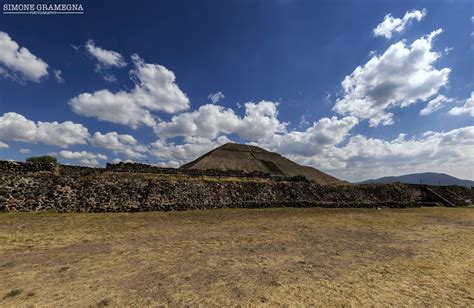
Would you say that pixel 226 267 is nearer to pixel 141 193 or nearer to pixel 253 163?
pixel 141 193

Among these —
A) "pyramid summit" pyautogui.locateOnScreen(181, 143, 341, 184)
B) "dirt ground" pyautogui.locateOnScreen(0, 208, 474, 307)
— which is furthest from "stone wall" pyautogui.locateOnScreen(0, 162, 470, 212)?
"pyramid summit" pyautogui.locateOnScreen(181, 143, 341, 184)

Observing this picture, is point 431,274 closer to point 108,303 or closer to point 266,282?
point 266,282

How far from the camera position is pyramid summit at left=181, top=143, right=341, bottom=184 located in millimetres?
39156

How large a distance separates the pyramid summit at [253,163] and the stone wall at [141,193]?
14.5 m

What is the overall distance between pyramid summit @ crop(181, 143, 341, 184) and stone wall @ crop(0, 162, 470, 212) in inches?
570

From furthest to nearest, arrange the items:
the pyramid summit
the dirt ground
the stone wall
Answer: the pyramid summit, the stone wall, the dirt ground

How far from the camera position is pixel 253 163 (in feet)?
142

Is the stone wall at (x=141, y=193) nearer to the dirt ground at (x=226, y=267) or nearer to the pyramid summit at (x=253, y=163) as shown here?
the dirt ground at (x=226, y=267)

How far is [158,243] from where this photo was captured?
7664 millimetres

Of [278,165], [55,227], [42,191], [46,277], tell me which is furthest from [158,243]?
[278,165]

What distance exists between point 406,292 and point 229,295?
338 centimetres

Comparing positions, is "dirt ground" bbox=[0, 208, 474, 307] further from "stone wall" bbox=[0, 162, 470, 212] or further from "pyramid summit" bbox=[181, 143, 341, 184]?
"pyramid summit" bbox=[181, 143, 341, 184]

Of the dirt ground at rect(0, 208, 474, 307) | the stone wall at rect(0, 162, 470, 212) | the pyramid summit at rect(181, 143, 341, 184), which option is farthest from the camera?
the pyramid summit at rect(181, 143, 341, 184)

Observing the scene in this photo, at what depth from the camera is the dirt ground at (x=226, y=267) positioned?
13.5ft
